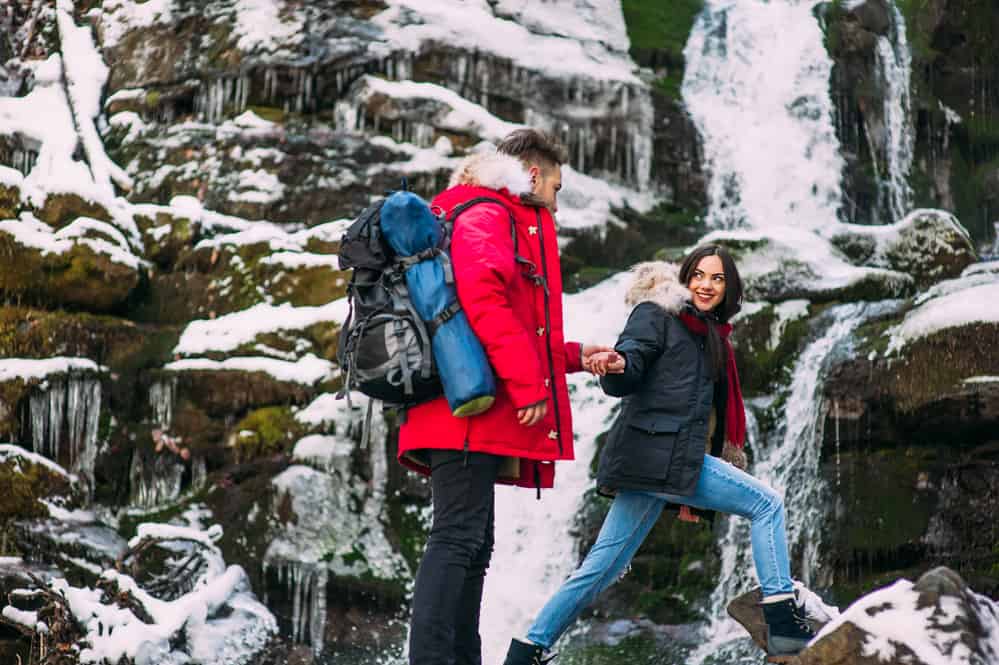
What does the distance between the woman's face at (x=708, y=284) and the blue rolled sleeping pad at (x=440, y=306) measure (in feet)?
4.49

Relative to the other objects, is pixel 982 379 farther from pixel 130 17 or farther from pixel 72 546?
pixel 130 17

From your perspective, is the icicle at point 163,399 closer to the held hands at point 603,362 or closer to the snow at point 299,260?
the snow at point 299,260

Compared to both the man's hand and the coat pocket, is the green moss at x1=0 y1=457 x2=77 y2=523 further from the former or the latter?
the man's hand

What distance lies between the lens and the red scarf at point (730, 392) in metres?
5.18

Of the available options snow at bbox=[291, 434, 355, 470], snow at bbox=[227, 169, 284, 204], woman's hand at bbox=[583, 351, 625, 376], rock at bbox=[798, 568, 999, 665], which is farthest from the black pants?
snow at bbox=[227, 169, 284, 204]

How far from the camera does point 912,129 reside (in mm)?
14703

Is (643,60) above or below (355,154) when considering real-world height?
above

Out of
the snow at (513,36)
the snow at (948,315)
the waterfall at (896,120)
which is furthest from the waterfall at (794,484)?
the snow at (513,36)

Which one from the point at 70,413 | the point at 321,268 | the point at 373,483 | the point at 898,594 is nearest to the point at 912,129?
the point at 321,268

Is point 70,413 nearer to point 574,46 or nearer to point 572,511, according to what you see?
point 572,511

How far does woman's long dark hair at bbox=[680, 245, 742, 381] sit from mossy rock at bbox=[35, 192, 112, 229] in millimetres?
7356

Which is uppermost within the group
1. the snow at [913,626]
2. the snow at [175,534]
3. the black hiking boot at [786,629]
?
the snow at [913,626]

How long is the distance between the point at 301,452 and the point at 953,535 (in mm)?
4790

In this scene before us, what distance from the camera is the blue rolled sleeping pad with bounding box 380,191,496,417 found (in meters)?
4.19
